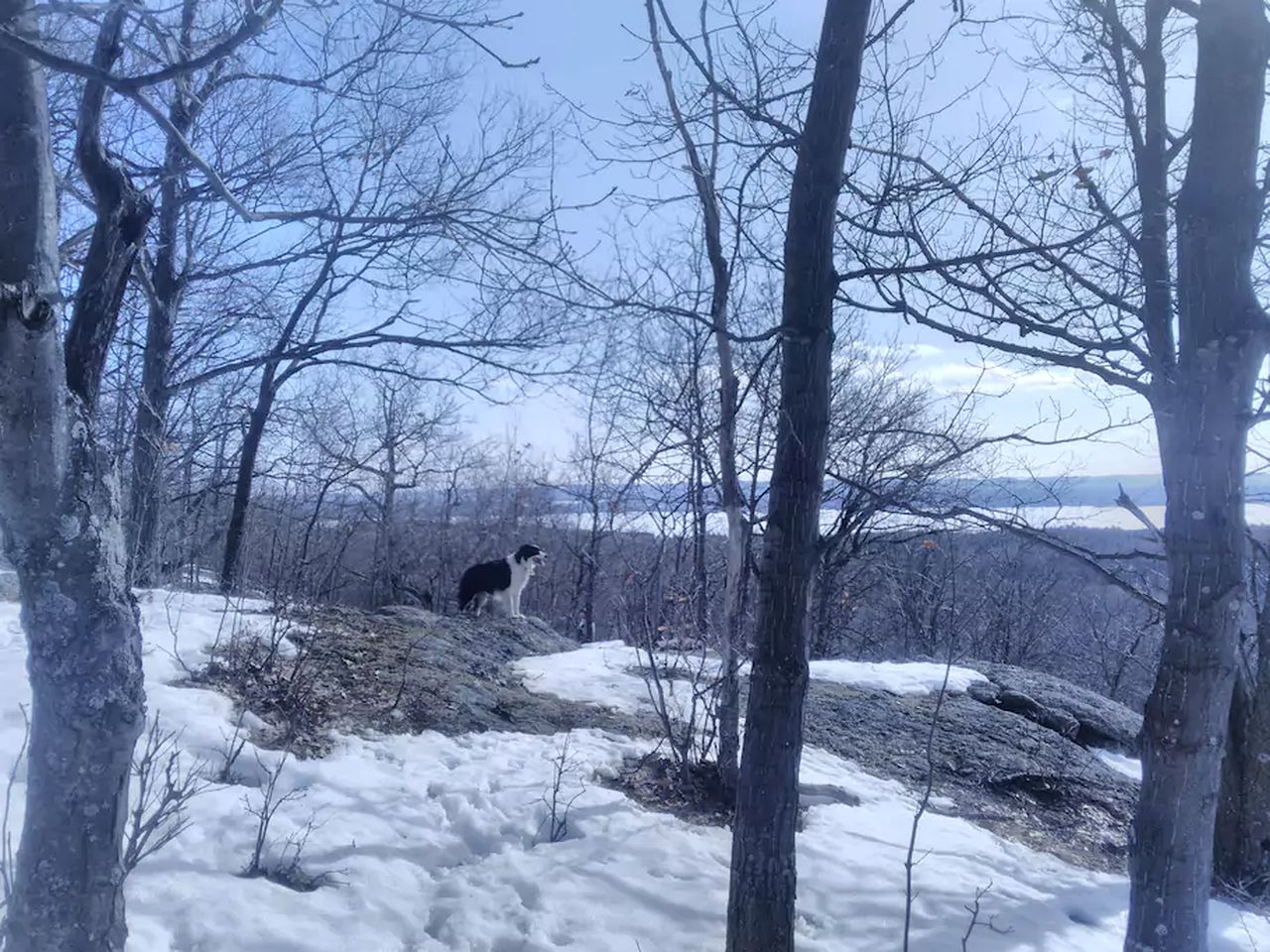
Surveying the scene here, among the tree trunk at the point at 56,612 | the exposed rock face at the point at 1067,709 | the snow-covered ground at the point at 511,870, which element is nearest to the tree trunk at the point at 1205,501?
the snow-covered ground at the point at 511,870

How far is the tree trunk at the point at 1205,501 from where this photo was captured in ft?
11.5

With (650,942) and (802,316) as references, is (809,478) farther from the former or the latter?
(650,942)

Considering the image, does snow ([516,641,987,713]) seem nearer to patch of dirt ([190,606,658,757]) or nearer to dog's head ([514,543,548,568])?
patch of dirt ([190,606,658,757])

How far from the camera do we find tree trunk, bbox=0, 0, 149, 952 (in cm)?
268

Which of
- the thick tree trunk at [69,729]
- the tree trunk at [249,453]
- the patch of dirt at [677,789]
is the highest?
the tree trunk at [249,453]

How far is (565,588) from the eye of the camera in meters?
31.7

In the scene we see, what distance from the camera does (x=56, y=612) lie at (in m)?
2.72

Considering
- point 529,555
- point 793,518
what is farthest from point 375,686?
point 529,555

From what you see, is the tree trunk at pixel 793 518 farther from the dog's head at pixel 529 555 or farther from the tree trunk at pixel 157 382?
the dog's head at pixel 529 555

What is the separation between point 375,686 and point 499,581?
26.4 ft

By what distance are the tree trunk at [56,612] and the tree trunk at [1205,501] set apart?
331cm

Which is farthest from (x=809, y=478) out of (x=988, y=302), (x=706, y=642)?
(x=706, y=642)

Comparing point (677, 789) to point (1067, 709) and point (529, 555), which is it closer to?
point (1067, 709)

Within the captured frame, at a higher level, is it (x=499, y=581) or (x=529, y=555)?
(x=529, y=555)
